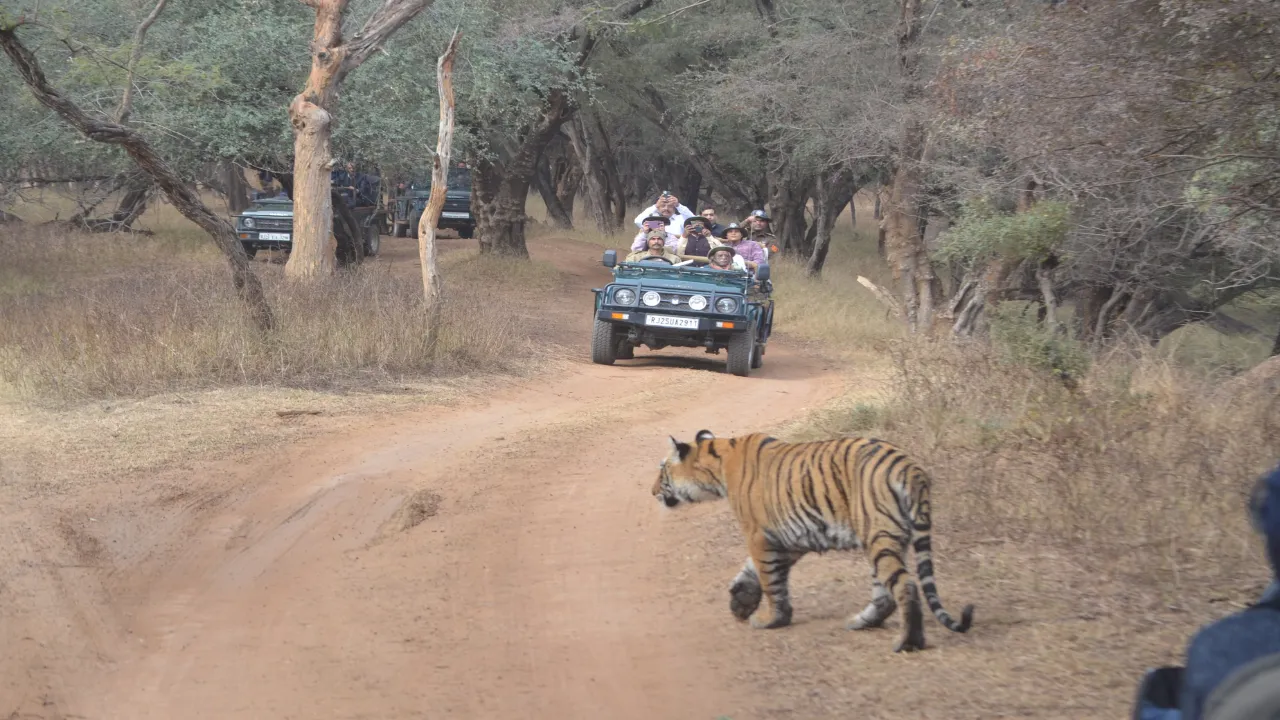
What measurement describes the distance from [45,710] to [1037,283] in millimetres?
17039

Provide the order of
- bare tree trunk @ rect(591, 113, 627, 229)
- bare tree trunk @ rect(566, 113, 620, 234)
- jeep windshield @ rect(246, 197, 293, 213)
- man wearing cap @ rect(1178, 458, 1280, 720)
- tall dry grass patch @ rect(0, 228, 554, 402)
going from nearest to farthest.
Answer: man wearing cap @ rect(1178, 458, 1280, 720) < tall dry grass patch @ rect(0, 228, 554, 402) < jeep windshield @ rect(246, 197, 293, 213) < bare tree trunk @ rect(566, 113, 620, 234) < bare tree trunk @ rect(591, 113, 627, 229)

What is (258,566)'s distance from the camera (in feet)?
22.7

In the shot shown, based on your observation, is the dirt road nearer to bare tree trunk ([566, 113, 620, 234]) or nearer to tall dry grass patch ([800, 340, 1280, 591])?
tall dry grass patch ([800, 340, 1280, 591])

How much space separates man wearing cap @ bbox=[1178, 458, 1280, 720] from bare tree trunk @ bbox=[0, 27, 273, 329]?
402 inches

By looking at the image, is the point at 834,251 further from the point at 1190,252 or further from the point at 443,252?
the point at 1190,252

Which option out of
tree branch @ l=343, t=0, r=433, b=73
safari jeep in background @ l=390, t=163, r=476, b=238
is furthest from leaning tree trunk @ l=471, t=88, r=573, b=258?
tree branch @ l=343, t=0, r=433, b=73

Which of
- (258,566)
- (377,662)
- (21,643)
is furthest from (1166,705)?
(258,566)

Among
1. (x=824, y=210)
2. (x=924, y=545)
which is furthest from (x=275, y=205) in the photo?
(x=924, y=545)

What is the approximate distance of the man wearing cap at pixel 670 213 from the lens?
16.6 m

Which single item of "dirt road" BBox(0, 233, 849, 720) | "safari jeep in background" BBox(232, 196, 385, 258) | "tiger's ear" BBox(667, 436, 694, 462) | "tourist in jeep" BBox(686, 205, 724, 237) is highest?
"tourist in jeep" BBox(686, 205, 724, 237)

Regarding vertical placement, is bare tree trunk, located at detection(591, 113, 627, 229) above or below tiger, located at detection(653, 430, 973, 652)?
above

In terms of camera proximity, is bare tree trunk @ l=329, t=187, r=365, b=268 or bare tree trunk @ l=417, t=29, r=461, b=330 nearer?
bare tree trunk @ l=417, t=29, r=461, b=330

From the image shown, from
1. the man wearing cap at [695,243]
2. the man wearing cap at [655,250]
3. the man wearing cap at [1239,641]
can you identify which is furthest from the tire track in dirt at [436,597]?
the man wearing cap at [695,243]

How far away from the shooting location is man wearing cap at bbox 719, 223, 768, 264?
54.5 feet
